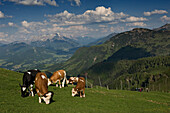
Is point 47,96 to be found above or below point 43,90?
below

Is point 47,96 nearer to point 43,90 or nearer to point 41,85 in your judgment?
point 43,90

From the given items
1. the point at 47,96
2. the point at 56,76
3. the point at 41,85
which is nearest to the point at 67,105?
the point at 47,96

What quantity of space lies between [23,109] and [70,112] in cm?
638

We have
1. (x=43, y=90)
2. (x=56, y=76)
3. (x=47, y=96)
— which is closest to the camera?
(x=47, y=96)

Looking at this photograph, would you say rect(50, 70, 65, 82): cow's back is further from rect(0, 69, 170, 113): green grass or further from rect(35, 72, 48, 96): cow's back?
rect(35, 72, 48, 96): cow's back

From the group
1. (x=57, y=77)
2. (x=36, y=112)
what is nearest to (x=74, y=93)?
(x=57, y=77)

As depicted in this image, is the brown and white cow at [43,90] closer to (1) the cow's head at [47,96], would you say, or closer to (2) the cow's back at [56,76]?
(1) the cow's head at [47,96]

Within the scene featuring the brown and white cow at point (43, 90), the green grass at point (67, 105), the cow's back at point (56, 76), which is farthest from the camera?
the cow's back at point (56, 76)

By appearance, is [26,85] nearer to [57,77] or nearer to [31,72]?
[31,72]

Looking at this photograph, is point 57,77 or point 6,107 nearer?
point 6,107

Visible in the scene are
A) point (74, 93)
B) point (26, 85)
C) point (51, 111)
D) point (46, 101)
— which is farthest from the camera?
point (74, 93)

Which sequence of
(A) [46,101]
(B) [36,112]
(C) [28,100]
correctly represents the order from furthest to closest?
(C) [28,100], (A) [46,101], (B) [36,112]

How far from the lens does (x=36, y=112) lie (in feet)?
55.2

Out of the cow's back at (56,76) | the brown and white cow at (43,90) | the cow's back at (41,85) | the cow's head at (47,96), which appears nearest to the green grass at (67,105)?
the cow's head at (47,96)
